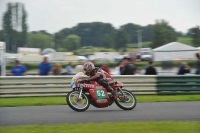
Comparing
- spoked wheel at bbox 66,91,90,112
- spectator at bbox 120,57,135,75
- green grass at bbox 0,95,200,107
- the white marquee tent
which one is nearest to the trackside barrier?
green grass at bbox 0,95,200,107

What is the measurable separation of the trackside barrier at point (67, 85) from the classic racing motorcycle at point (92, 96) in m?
3.77

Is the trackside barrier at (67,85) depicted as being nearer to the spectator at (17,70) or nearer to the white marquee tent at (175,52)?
the spectator at (17,70)

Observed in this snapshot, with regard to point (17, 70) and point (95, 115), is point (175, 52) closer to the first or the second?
point (17, 70)

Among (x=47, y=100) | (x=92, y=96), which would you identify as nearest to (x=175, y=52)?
(x=47, y=100)

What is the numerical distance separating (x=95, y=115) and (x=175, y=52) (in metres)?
13.3

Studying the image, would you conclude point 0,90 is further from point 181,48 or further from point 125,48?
point 125,48

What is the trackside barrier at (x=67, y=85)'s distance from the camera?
1433cm

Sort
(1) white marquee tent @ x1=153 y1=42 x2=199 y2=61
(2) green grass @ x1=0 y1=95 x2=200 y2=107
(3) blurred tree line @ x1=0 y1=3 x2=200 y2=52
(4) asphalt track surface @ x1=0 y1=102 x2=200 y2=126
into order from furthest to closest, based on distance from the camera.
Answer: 1. (3) blurred tree line @ x1=0 y1=3 x2=200 y2=52
2. (1) white marquee tent @ x1=153 y1=42 x2=199 y2=61
3. (2) green grass @ x1=0 y1=95 x2=200 y2=107
4. (4) asphalt track surface @ x1=0 y1=102 x2=200 y2=126

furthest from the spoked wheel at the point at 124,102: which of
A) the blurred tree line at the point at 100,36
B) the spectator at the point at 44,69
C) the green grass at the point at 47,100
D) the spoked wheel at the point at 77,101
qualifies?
the blurred tree line at the point at 100,36

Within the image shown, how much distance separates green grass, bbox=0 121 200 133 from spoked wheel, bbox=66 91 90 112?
104 inches

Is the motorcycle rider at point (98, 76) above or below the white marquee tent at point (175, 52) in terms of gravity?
below

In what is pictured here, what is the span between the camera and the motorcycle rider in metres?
10.6

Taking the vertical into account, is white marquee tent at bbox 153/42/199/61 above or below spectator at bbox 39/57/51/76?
above

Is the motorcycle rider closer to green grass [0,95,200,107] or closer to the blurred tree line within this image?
green grass [0,95,200,107]
